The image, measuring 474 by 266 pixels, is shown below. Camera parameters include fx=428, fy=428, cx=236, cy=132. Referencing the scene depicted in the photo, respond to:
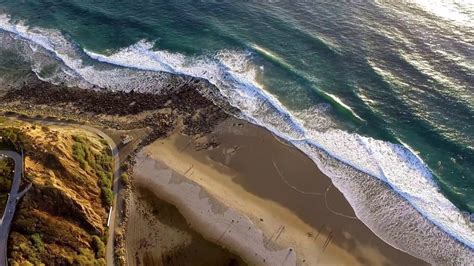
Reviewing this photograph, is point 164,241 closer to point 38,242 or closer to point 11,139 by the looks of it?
point 38,242

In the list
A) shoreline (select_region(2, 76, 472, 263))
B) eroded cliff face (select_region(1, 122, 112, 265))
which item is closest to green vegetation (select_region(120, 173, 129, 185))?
eroded cliff face (select_region(1, 122, 112, 265))

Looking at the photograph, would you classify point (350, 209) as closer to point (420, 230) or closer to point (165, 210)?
point (420, 230)

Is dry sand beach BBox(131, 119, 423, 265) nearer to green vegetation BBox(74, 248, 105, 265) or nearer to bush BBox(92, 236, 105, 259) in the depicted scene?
bush BBox(92, 236, 105, 259)

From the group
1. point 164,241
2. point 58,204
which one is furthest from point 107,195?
point 164,241

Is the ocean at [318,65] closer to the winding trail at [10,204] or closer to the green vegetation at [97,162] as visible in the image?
the green vegetation at [97,162]

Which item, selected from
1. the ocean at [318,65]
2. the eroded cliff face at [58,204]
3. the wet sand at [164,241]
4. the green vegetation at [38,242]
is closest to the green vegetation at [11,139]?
the eroded cliff face at [58,204]

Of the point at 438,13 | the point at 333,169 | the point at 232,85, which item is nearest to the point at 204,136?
the point at 232,85
